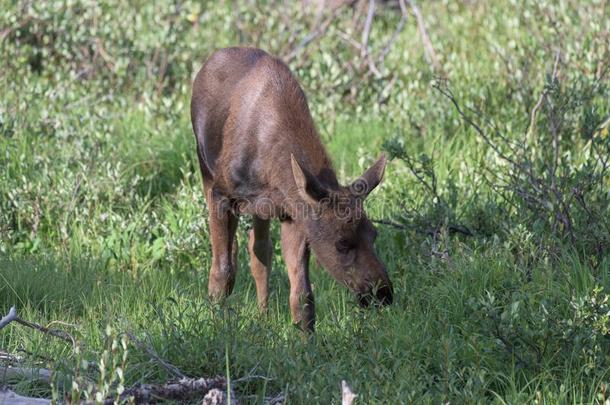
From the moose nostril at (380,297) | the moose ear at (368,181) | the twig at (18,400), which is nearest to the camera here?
the twig at (18,400)

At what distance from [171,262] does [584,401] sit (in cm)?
327

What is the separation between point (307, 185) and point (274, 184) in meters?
0.43

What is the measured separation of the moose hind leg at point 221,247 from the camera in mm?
6516

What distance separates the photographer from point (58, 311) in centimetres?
625

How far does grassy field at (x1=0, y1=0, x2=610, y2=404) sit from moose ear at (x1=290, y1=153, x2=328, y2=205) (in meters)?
0.66

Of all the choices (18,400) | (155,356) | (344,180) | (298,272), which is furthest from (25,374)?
(344,180)

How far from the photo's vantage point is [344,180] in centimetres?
800

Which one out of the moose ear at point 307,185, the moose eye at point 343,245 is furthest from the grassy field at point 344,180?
the moose ear at point 307,185

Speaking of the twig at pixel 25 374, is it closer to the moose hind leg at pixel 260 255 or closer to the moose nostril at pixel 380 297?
the moose nostril at pixel 380 297

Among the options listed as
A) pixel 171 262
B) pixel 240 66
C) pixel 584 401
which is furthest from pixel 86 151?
pixel 584 401

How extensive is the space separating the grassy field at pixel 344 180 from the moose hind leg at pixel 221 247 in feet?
0.53

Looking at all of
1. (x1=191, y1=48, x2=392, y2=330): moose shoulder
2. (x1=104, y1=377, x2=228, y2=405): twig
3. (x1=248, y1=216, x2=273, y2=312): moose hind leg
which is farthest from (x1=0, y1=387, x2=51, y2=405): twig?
(x1=248, y1=216, x2=273, y2=312): moose hind leg

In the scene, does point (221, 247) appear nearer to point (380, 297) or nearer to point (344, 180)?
A: point (380, 297)

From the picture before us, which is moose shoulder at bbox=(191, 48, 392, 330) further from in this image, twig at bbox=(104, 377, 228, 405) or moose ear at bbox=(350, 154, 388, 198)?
twig at bbox=(104, 377, 228, 405)
